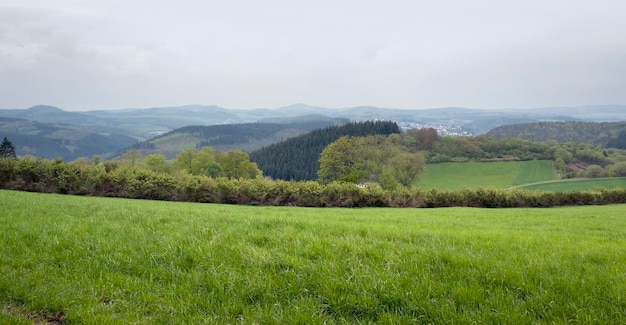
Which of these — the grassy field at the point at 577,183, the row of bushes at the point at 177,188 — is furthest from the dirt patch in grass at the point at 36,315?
the grassy field at the point at 577,183

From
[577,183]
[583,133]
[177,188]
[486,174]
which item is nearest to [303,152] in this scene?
[486,174]

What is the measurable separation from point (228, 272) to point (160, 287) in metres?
0.92

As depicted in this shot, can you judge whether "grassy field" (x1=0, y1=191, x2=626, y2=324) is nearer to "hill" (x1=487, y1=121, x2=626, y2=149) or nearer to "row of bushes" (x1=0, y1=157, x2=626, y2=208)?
"row of bushes" (x1=0, y1=157, x2=626, y2=208)

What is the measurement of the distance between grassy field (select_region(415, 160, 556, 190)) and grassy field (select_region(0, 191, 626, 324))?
84.7 meters

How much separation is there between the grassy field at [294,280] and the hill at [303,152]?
117 metres

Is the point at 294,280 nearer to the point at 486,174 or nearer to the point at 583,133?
the point at 486,174

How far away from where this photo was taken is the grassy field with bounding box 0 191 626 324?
3986 millimetres

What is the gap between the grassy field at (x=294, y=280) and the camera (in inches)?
157

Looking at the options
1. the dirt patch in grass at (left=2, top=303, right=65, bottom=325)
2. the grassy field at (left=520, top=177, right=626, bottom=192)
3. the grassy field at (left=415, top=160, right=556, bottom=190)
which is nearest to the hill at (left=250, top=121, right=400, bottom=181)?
the grassy field at (left=415, top=160, right=556, bottom=190)

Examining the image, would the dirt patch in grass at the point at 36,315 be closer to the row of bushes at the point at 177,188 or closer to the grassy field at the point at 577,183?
the row of bushes at the point at 177,188

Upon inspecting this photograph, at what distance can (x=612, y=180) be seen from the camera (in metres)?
82.4

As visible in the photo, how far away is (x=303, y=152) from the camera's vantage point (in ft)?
454

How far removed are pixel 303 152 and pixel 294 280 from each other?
134 metres

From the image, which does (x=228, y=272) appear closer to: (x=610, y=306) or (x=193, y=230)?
(x=193, y=230)
